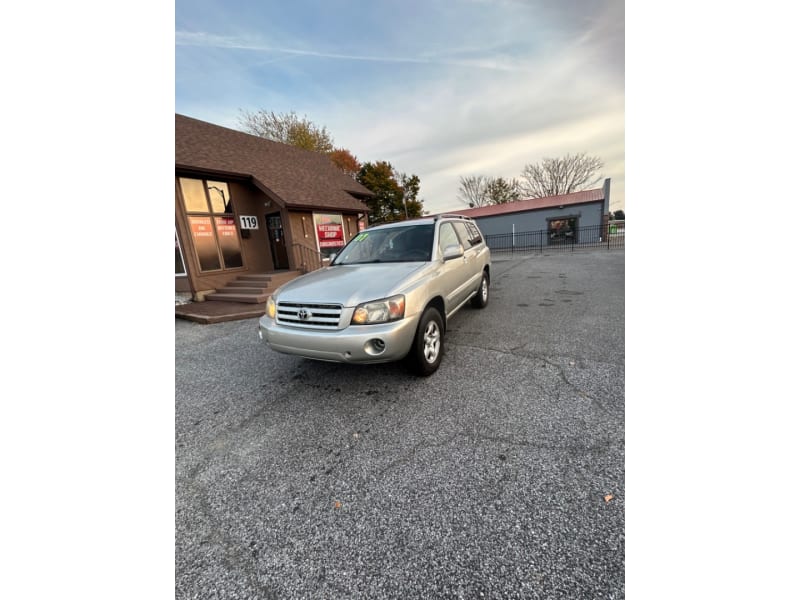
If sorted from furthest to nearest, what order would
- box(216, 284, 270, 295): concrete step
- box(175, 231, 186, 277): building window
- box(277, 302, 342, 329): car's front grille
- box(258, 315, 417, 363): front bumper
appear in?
box(175, 231, 186, 277): building window < box(216, 284, 270, 295): concrete step < box(277, 302, 342, 329): car's front grille < box(258, 315, 417, 363): front bumper

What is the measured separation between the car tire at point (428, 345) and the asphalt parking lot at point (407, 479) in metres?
0.16

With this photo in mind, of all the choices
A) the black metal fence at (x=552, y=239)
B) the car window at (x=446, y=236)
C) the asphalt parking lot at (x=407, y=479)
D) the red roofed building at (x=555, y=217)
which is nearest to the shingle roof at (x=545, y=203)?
the red roofed building at (x=555, y=217)

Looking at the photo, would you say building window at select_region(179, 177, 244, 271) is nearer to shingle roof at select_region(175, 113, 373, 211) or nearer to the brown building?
the brown building

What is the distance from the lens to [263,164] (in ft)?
36.6

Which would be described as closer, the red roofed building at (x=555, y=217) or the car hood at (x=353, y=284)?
the car hood at (x=353, y=284)

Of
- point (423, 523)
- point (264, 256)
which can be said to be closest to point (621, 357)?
point (423, 523)

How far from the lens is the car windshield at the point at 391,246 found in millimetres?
3734

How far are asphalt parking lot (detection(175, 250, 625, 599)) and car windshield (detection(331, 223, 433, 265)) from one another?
1371 mm

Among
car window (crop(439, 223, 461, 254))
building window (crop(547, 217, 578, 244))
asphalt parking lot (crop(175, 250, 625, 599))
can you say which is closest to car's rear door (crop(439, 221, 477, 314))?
car window (crop(439, 223, 461, 254))

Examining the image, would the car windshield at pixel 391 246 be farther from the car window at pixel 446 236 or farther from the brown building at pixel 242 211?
the brown building at pixel 242 211

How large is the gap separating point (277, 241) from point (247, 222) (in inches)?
46.9

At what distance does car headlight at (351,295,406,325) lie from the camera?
271 centimetres
